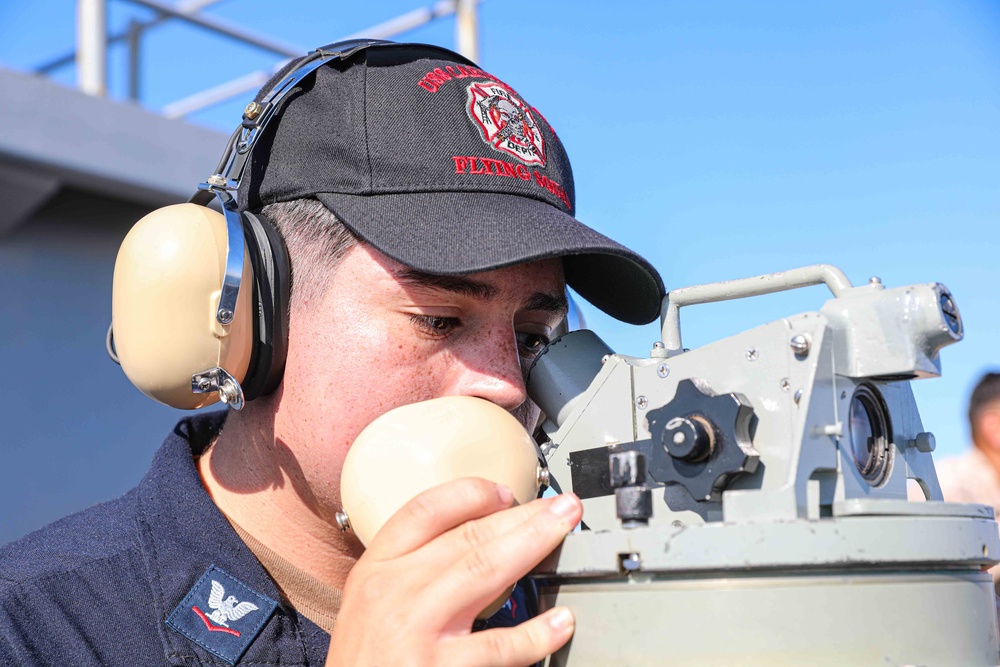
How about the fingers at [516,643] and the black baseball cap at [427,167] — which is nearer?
the fingers at [516,643]

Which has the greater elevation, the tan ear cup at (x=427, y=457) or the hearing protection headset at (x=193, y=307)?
the hearing protection headset at (x=193, y=307)

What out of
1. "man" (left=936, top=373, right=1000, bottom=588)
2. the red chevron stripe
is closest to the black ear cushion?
the red chevron stripe

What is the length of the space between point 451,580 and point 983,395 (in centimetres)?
411

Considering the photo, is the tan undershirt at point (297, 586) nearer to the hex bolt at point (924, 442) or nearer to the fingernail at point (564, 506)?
the fingernail at point (564, 506)

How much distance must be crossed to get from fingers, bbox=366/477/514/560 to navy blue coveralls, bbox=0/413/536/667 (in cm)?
54

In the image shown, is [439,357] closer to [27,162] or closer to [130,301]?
[130,301]

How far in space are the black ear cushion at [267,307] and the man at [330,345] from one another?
0.03 metres

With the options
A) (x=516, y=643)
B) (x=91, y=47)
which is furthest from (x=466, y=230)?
(x=91, y=47)

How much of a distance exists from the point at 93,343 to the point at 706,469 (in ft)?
10.3

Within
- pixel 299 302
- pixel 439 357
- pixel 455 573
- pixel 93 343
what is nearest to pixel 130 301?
pixel 299 302

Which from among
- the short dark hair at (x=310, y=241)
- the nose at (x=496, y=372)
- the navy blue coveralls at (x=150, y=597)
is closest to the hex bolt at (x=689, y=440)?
the nose at (x=496, y=372)

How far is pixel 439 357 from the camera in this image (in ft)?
5.01

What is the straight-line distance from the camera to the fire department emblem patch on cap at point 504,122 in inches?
65.8

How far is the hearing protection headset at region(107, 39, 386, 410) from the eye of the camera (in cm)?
148
